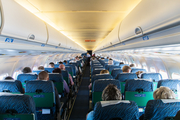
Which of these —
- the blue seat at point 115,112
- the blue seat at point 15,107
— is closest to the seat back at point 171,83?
the blue seat at point 115,112

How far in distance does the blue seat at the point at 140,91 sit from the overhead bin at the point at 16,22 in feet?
8.08

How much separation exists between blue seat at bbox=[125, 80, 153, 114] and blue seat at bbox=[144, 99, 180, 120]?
1383mm

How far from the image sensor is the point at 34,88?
2.95 m

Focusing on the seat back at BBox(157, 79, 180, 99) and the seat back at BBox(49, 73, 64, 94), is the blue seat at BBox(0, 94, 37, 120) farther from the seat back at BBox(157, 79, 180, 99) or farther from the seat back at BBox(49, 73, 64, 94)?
the seat back at BBox(157, 79, 180, 99)

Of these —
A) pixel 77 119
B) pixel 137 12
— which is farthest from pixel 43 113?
pixel 137 12

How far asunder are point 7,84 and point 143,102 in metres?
3.25

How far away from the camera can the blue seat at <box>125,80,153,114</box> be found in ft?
9.67

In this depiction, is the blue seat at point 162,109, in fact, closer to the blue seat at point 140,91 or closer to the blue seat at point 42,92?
the blue seat at point 140,91

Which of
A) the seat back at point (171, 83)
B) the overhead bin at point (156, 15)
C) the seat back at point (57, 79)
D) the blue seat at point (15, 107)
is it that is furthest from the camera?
the seat back at point (57, 79)

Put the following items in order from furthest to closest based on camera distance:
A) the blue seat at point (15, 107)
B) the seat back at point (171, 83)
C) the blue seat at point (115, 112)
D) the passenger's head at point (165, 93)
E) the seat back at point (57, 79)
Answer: the seat back at point (57, 79)
the seat back at point (171, 83)
the passenger's head at point (165, 93)
the blue seat at point (15, 107)
the blue seat at point (115, 112)

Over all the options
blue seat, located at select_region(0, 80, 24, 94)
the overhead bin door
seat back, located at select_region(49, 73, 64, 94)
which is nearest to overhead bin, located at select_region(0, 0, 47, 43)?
the overhead bin door

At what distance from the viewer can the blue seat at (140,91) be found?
2.95 meters

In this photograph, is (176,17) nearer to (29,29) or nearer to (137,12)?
(137,12)

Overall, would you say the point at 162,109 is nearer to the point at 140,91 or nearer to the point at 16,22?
the point at 140,91
